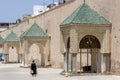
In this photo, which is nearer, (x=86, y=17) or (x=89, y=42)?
(x=86, y=17)

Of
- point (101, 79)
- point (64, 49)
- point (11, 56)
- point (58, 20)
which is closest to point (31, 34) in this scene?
point (58, 20)

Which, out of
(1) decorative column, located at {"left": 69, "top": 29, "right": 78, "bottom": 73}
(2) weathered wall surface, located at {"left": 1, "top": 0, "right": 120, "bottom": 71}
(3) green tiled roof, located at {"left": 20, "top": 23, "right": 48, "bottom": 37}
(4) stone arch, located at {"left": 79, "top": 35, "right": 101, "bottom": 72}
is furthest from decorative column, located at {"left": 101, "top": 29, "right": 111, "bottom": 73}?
(3) green tiled roof, located at {"left": 20, "top": 23, "right": 48, "bottom": 37}

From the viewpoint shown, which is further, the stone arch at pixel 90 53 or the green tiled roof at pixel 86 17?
the stone arch at pixel 90 53

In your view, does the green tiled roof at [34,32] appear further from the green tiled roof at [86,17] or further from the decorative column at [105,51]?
the decorative column at [105,51]

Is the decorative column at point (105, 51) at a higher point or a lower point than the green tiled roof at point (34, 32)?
lower

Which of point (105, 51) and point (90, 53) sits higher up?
point (105, 51)

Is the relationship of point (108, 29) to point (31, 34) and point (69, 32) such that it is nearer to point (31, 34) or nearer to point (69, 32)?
point (69, 32)

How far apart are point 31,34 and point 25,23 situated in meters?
18.0

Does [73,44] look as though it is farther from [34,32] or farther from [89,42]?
[34,32]

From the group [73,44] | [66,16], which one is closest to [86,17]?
[73,44]

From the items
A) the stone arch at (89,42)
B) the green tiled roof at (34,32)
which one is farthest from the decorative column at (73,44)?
the green tiled roof at (34,32)

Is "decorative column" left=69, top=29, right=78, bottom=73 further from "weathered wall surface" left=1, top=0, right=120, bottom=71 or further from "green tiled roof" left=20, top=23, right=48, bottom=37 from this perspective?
"green tiled roof" left=20, top=23, right=48, bottom=37

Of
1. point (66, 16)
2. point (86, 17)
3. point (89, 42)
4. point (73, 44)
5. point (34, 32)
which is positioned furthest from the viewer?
point (34, 32)

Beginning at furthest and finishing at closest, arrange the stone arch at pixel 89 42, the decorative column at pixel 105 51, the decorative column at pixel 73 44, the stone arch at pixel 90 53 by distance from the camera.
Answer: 1. the stone arch at pixel 90 53
2. the stone arch at pixel 89 42
3. the decorative column at pixel 105 51
4. the decorative column at pixel 73 44
